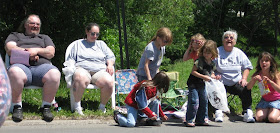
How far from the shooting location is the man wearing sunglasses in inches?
241

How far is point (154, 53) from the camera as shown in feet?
22.7

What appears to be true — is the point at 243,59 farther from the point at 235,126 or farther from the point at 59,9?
the point at 59,9

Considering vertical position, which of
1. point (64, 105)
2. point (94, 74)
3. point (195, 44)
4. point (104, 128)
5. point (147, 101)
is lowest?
point (104, 128)

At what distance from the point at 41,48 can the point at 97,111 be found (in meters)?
1.29

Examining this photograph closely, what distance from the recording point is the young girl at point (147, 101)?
6.00 m

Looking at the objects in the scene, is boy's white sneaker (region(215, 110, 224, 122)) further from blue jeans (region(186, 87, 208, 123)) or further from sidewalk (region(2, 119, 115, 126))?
sidewalk (region(2, 119, 115, 126))

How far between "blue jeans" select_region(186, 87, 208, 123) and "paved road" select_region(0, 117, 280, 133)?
174mm

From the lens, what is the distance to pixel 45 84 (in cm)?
637

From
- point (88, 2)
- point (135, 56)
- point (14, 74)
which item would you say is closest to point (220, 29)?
point (135, 56)

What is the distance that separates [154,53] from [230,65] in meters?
1.37

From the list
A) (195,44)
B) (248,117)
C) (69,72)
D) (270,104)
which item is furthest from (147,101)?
(270,104)

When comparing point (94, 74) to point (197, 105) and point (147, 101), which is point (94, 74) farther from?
point (197, 105)

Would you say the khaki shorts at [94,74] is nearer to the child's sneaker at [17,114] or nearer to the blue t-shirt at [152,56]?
the blue t-shirt at [152,56]

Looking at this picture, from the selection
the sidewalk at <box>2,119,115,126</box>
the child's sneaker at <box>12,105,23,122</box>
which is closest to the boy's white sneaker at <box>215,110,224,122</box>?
the sidewalk at <box>2,119,115,126</box>
